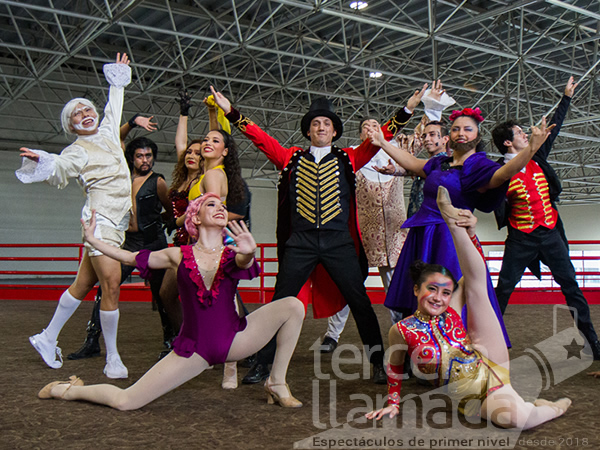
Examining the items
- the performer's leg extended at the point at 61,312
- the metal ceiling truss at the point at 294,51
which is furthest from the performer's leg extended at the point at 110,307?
the metal ceiling truss at the point at 294,51

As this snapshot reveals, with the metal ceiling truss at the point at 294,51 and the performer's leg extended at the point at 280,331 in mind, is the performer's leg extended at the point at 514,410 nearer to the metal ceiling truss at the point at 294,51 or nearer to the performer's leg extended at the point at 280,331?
the performer's leg extended at the point at 280,331

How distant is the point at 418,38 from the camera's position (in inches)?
396

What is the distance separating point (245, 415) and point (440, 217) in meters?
1.39

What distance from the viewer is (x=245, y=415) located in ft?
8.17

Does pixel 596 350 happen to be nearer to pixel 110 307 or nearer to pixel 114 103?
pixel 110 307

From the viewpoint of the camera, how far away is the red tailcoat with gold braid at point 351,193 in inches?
128

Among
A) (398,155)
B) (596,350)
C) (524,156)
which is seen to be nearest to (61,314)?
(398,155)

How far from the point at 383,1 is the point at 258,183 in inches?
424

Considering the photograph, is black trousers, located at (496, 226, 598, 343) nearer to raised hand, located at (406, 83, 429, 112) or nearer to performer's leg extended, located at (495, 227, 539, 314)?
performer's leg extended, located at (495, 227, 539, 314)

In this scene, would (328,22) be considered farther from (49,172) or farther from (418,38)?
(49,172)

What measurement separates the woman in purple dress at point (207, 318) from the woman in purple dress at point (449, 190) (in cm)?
66

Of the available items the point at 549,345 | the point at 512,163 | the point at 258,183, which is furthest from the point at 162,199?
the point at 258,183

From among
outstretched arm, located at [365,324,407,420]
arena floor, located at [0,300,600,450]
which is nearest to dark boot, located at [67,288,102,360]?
arena floor, located at [0,300,600,450]

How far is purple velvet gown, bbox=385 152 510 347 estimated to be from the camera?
2.77 meters
